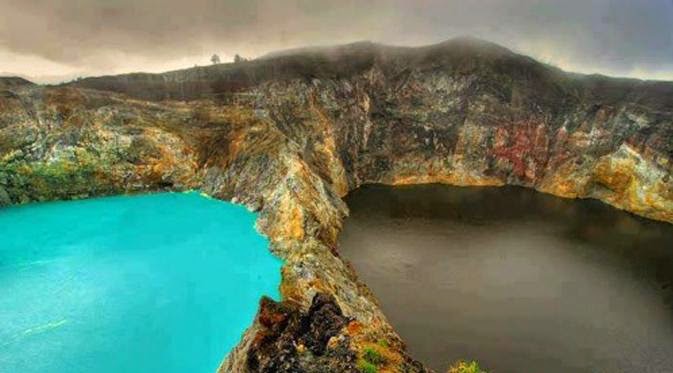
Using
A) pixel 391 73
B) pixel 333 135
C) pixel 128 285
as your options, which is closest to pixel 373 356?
pixel 128 285

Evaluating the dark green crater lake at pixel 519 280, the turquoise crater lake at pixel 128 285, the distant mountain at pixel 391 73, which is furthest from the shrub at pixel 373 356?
the distant mountain at pixel 391 73

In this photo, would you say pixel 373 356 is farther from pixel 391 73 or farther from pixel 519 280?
pixel 391 73

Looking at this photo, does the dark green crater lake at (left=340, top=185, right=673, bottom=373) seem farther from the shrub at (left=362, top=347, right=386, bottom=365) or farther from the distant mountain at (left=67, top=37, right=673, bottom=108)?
the distant mountain at (left=67, top=37, right=673, bottom=108)

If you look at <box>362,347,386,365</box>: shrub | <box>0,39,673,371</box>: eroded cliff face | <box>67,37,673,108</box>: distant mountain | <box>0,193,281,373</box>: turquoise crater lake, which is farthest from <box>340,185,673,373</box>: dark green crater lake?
<box>67,37,673,108</box>: distant mountain

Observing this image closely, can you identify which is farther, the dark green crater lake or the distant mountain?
the distant mountain

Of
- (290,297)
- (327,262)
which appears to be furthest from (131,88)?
(290,297)

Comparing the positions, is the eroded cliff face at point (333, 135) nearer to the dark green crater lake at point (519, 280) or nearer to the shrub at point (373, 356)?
the dark green crater lake at point (519, 280)
